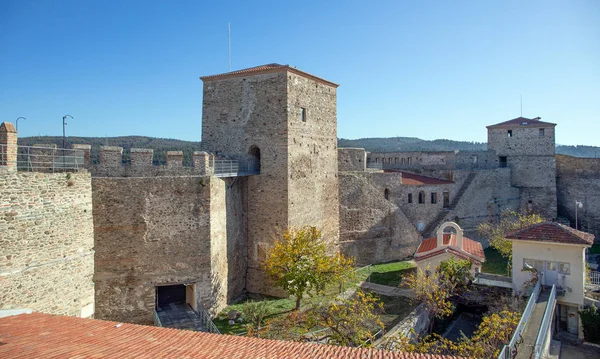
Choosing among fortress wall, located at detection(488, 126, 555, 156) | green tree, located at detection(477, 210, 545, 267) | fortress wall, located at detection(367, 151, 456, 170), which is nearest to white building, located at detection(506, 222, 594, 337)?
green tree, located at detection(477, 210, 545, 267)

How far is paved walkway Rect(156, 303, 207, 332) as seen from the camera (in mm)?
14675

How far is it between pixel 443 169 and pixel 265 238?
56.0 ft

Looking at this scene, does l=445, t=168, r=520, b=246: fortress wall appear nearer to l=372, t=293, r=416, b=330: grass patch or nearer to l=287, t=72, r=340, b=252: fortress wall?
l=287, t=72, r=340, b=252: fortress wall

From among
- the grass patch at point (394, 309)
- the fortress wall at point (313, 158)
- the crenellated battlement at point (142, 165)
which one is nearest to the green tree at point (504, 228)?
the grass patch at point (394, 309)

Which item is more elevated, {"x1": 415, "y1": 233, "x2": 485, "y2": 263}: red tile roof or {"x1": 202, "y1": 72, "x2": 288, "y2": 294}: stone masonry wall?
{"x1": 202, "y1": 72, "x2": 288, "y2": 294}: stone masonry wall

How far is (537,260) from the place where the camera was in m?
16.0

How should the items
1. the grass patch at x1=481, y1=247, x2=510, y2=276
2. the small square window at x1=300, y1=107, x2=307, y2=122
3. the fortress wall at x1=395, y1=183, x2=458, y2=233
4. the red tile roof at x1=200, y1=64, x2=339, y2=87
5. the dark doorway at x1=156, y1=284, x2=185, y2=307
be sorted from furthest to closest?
the fortress wall at x1=395, y1=183, x2=458, y2=233
the grass patch at x1=481, y1=247, x2=510, y2=276
the small square window at x1=300, y1=107, x2=307, y2=122
the red tile roof at x1=200, y1=64, x2=339, y2=87
the dark doorway at x1=156, y1=284, x2=185, y2=307

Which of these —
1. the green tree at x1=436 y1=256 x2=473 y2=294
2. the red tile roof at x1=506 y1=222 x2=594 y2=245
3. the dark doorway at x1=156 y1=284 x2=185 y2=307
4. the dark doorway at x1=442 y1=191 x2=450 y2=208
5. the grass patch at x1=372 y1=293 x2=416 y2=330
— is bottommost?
the grass patch at x1=372 y1=293 x2=416 y2=330

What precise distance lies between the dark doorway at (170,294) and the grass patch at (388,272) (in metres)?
8.96

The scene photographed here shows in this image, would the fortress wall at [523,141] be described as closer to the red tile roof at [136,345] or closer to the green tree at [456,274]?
the green tree at [456,274]

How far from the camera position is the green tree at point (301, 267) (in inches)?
638

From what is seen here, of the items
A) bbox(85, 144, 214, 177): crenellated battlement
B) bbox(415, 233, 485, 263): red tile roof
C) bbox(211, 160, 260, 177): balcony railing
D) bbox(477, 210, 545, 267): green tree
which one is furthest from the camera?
bbox(477, 210, 545, 267): green tree

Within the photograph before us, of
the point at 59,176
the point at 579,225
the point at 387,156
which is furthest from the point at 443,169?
the point at 59,176

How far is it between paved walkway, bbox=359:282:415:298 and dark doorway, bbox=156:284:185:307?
8.22m
